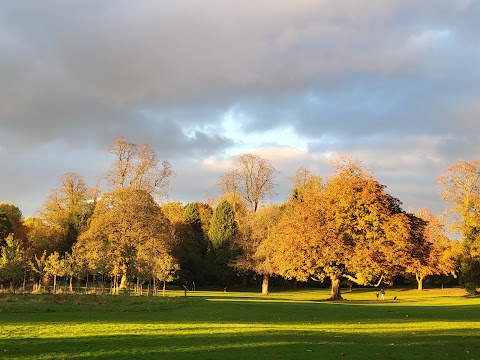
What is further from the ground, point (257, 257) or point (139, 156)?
point (139, 156)

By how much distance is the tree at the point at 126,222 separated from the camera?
57.2 metres

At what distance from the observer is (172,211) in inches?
3691

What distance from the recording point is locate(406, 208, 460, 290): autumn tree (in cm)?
4789

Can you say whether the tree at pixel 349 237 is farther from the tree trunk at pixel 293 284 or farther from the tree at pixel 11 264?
the tree trunk at pixel 293 284

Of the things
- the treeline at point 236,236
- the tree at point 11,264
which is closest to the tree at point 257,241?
the treeline at point 236,236

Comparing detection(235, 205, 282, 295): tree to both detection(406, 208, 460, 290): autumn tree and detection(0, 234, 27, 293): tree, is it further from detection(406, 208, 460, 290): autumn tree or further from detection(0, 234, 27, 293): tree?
detection(0, 234, 27, 293): tree

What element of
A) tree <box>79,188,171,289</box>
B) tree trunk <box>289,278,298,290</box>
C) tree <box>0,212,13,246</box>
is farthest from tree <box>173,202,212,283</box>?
tree <box>0,212,13,246</box>

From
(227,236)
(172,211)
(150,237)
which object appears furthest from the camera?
(172,211)

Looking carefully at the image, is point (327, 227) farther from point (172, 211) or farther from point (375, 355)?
point (172, 211)

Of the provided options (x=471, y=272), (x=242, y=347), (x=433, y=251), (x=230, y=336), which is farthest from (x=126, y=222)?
(x=242, y=347)

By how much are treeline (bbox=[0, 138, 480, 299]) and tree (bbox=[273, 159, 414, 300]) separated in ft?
0.33

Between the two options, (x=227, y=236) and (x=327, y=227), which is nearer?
(x=327, y=227)

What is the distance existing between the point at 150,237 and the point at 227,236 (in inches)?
920

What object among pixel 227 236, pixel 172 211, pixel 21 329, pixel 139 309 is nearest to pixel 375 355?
pixel 21 329
